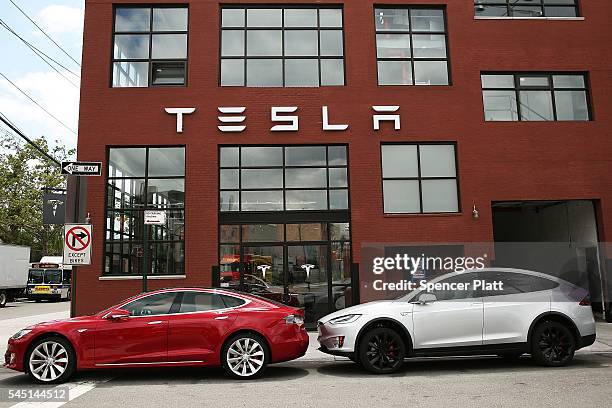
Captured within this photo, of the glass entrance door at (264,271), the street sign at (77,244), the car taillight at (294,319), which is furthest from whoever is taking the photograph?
the glass entrance door at (264,271)

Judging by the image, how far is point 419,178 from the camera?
14992 mm

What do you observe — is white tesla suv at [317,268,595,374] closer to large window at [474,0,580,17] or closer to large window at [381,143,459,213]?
large window at [381,143,459,213]

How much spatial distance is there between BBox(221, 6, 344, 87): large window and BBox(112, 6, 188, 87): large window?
4.26 feet

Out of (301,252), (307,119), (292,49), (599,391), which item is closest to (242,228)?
(301,252)

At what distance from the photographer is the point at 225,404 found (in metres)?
6.65

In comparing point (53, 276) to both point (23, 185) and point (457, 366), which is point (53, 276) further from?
A: point (457, 366)

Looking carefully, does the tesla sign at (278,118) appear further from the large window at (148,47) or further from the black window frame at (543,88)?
the black window frame at (543,88)

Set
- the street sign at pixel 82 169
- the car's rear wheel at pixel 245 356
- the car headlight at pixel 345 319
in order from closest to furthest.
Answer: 1. the car's rear wheel at pixel 245 356
2. the car headlight at pixel 345 319
3. the street sign at pixel 82 169

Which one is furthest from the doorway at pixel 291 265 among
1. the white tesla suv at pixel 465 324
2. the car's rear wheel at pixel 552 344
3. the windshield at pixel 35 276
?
the windshield at pixel 35 276

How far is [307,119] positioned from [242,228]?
3.67 meters

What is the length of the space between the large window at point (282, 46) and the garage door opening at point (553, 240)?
6.93m

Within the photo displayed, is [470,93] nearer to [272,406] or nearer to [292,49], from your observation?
[292,49]

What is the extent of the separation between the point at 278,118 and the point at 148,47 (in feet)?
14.5

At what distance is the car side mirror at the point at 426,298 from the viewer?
8688 mm
